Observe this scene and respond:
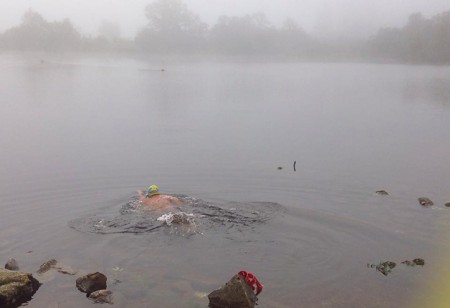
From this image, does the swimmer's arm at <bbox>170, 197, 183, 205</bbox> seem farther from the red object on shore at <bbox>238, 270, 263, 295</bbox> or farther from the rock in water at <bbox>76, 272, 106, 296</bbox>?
the red object on shore at <bbox>238, 270, 263, 295</bbox>

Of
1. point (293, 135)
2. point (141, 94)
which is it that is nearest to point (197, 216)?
point (293, 135)

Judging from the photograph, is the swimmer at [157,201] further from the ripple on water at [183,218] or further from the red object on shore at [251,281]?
the red object on shore at [251,281]

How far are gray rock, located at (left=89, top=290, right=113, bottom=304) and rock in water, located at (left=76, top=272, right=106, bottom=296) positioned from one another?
240 mm

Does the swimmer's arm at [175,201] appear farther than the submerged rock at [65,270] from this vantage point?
Yes

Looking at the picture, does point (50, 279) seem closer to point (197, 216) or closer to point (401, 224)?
point (197, 216)

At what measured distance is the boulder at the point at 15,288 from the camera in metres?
12.4

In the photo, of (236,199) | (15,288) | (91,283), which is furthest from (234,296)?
(236,199)

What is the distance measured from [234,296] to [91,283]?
3856mm

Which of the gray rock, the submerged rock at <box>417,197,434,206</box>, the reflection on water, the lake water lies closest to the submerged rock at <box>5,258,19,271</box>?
the lake water

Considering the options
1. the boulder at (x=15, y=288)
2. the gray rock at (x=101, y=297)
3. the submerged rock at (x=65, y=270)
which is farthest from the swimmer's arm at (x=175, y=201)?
the boulder at (x=15, y=288)

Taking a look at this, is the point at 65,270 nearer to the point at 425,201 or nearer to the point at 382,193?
the point at 382,193

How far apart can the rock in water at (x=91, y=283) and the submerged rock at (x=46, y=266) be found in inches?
63.4

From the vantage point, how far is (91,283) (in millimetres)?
13367

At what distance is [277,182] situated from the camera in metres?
23.9
